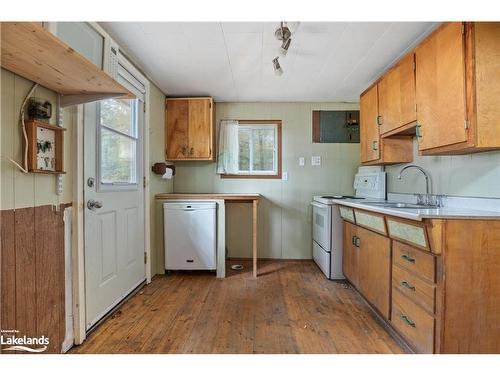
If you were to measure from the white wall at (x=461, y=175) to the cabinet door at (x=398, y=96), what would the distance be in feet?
1.34

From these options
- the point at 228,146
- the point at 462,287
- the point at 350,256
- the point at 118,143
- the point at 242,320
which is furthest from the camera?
the point at 228,146

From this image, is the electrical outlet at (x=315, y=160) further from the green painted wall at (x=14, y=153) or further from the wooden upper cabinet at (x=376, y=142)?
the green painted wall at (x=14, y=153)

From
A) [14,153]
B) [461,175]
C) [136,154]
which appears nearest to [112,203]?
[136,154]

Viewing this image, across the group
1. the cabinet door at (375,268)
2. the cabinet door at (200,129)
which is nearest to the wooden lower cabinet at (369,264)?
the cabinet door at (375,268)

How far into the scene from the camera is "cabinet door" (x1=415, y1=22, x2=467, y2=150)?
1.48m

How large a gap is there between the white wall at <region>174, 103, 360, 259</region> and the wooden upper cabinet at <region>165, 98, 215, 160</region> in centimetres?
31

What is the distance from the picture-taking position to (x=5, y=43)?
975mm

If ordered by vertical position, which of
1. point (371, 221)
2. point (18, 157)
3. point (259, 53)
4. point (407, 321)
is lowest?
point (407, 321)

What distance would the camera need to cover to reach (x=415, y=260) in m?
1.50

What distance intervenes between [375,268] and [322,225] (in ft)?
3.22

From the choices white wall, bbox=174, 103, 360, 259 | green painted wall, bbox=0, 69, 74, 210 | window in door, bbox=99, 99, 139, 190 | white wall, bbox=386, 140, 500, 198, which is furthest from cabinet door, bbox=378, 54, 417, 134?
green painted wall, bbox=0, 69, 74, 210

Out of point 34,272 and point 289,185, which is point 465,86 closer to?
point 289,185

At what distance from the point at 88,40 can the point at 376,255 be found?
2.52 metres
